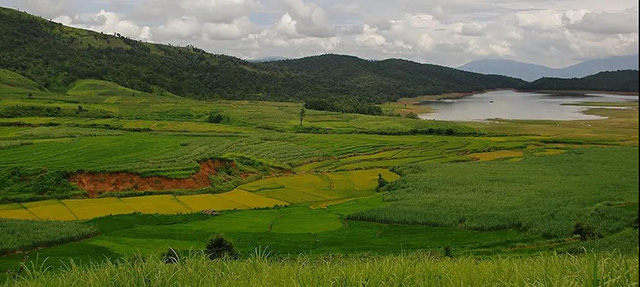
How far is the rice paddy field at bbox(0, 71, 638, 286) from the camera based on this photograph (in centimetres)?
596

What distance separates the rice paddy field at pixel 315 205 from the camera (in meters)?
5.96

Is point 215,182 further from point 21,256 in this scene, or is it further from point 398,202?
point 21,256

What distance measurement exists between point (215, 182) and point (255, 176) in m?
5.64

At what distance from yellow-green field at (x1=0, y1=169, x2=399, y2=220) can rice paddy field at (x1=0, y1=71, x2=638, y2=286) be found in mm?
214

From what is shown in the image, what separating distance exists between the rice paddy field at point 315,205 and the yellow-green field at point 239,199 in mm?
214

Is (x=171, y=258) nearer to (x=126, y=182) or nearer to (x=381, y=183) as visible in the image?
(x=126, y=182)

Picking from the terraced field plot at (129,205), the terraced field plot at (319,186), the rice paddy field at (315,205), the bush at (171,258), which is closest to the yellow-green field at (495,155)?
the rice paddy field at (315,205)

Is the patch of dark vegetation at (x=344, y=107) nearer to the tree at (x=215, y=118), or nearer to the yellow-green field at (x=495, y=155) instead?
the tree at (x=215, y=118)

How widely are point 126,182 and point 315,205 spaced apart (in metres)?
17.4

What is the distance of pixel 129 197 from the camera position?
4381 cm

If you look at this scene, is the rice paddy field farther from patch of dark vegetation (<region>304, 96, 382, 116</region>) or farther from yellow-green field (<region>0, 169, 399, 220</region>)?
patch of dark vegetation (<region>304, 96, 382, 116</region>)

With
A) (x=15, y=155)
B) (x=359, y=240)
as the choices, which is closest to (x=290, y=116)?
(x=15, y=155)

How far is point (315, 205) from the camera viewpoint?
147ft

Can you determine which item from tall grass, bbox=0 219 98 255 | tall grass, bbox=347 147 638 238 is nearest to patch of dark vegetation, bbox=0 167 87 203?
tall grass, bbox=0 219 98 255
